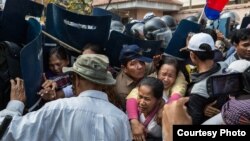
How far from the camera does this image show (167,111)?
1593 mm

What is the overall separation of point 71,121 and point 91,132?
129 mm

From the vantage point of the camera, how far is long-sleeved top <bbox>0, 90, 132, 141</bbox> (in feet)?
7.30

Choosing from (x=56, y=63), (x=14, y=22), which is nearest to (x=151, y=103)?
(x=56, y=63)

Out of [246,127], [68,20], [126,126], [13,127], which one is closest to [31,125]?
[13,127]

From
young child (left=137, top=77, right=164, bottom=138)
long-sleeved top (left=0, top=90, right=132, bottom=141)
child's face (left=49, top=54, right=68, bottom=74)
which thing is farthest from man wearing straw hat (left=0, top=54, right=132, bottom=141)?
child's face (left=49, top=54, right=68, bottom=74)

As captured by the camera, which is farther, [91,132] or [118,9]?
[118,9]

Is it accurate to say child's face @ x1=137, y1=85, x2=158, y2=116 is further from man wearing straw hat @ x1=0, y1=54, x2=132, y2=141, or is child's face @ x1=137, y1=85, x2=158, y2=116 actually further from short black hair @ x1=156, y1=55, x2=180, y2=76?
man wearing straw hat @ x1=0, y1=54, x2=132, y2=141

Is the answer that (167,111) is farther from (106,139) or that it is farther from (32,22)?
(32,22)

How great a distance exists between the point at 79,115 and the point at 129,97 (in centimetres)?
130

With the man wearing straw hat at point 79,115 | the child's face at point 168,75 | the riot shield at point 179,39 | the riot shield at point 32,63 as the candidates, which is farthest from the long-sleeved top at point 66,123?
the riot shield at point 179,39

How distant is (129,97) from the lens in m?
3.56

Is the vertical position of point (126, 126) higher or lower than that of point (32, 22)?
lower

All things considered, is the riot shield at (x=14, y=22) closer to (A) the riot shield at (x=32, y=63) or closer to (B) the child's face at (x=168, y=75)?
(A) the riot shield at (x=32, y=63)

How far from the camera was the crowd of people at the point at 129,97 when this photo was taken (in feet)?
5.86
